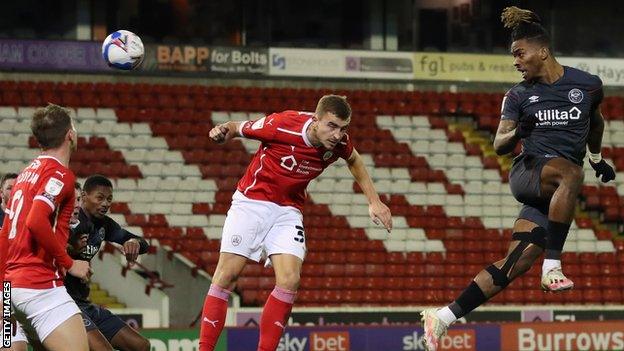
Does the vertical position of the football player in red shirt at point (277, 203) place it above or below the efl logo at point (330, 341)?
above

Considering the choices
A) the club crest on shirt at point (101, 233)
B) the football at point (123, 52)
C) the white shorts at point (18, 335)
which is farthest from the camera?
the football at point (123, 52)

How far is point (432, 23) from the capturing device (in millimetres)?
22422

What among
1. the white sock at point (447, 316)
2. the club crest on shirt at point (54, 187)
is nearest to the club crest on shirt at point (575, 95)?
the white sock at point (447, 316)

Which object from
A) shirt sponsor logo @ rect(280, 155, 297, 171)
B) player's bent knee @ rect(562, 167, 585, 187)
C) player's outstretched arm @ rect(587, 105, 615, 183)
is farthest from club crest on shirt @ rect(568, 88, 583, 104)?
shirt sponsor logo @ rect(280, 155, 297, 171)

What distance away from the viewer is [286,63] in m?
21.2

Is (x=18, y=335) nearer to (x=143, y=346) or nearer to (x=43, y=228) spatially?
(x=43, y=228)

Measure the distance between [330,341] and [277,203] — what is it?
5.68 meters

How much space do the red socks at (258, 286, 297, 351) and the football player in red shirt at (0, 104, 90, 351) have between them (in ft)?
5.29

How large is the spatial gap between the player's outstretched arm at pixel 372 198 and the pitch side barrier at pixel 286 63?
12.5 metres

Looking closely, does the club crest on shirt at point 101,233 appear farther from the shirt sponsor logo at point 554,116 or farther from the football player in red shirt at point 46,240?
the shirt sponsor logo at point 554,116

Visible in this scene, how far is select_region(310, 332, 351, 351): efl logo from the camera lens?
13.7 meters

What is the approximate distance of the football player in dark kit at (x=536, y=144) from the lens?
8.08 metres

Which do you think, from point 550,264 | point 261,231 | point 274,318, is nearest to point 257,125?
point 261,231

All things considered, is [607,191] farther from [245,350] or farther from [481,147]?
[245,350]
